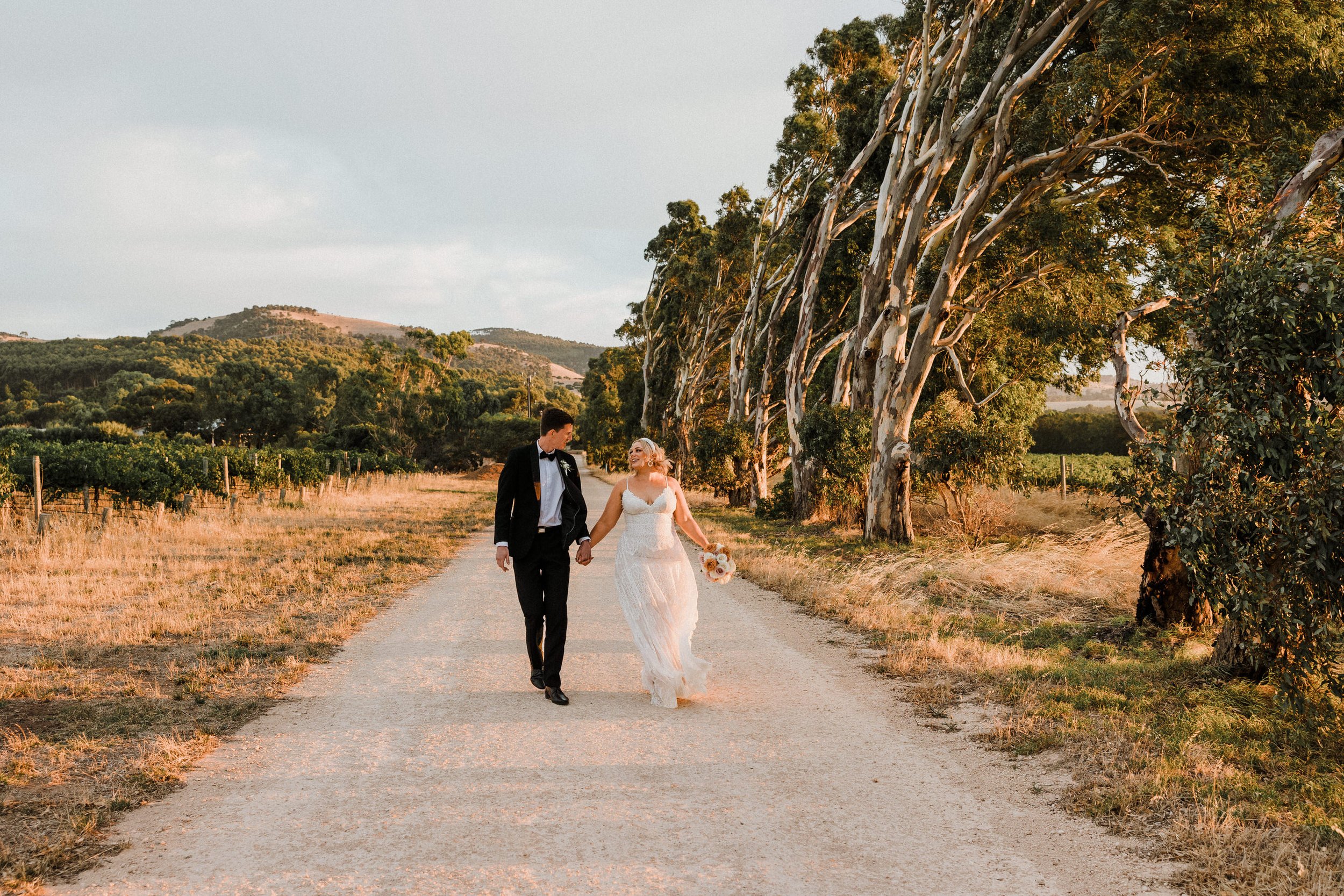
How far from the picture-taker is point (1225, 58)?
11633mm

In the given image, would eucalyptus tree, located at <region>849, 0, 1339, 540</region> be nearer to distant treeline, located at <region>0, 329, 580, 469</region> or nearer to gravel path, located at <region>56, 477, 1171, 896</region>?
gravel path, located at <region>56, 477, 1171, 896</region>

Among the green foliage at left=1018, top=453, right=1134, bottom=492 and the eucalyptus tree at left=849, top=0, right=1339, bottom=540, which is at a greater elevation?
the eucalyptus tree at left=849, top=0, right=1339, bottom=540

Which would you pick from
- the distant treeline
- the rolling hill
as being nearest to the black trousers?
the distant treeline

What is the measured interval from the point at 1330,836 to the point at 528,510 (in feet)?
16.0

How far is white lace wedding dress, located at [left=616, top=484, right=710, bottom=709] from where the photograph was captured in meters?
6.19

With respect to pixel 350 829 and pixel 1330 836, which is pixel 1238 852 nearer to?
pixel 1330 836

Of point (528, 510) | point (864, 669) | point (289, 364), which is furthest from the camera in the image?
point (289, 364)

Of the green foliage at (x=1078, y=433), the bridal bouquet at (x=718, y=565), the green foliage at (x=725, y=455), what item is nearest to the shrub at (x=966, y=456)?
the green foliage at (x=725, y=455)

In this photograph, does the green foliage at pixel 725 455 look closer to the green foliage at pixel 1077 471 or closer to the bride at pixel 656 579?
the green foliage at pixel 1077 471

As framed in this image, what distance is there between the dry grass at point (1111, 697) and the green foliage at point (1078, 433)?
52.8m

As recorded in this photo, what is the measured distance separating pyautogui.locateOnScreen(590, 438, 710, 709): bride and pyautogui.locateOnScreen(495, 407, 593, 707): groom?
290mm

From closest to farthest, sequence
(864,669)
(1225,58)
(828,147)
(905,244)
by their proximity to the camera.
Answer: (864,669)
(1225,58)
(905,244)
(828,147)

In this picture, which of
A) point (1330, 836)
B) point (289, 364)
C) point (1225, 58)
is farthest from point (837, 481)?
point (289, 364)

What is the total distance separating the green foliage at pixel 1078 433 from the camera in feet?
203
